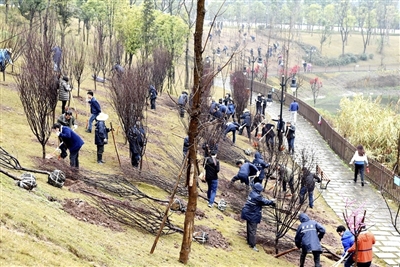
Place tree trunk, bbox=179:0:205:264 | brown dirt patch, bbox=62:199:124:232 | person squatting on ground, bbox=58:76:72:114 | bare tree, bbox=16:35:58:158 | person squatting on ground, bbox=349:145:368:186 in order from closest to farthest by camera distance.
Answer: tree trunk, bbox=179:0:205:264
brown dirt patch, bbox=62:199:124:232
bare tree, bbox=16:35:58:158
person squatting on ground, bbox=58:76:72:114
person squatting on ground, bbox=349:145:368:186

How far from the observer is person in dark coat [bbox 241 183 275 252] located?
35.6ft

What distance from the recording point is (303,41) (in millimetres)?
84188

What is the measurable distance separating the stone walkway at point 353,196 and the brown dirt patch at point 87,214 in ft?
21.6

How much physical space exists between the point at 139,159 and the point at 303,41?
73891 mm

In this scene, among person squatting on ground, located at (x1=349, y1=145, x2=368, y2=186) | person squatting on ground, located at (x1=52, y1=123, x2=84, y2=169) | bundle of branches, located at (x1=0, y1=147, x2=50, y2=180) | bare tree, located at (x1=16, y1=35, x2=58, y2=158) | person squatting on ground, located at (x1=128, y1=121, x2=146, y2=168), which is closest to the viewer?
bundle of branches, located at (x1=0, y1=147, x2=50, y2=180)

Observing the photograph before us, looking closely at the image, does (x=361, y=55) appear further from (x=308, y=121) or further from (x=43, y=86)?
(x=43, y=86)

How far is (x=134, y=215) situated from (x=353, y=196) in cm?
1051

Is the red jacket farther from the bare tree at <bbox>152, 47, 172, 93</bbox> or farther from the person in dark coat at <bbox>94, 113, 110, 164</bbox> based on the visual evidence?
the bare tree at <bbox>152, 47, 172, 93</bbox>

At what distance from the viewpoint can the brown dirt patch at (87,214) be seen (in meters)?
9.23

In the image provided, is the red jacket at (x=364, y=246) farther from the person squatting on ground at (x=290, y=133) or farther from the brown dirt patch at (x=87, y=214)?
the person squatting on ground at (x=290, y=133)

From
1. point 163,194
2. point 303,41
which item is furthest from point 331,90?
point 163,194

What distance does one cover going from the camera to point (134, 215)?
10.0 meters

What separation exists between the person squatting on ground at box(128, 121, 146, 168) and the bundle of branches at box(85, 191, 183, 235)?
3.86 meters

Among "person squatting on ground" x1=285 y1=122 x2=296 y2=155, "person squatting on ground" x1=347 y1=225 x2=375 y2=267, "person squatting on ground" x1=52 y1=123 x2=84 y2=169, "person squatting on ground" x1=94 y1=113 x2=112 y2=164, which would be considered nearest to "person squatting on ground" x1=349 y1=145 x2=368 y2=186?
"person squatting on ground" x1=285 y1=122 x2=296 y2=155
